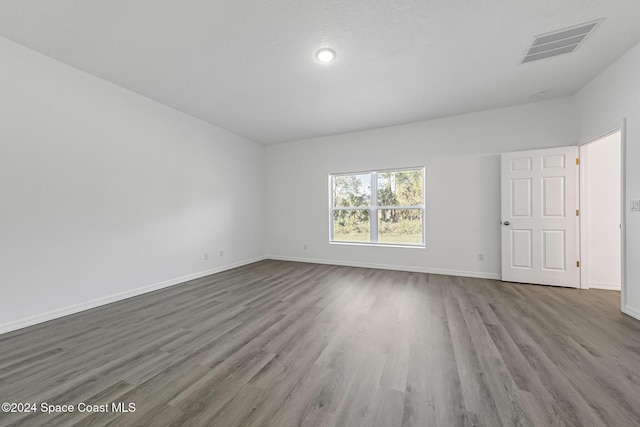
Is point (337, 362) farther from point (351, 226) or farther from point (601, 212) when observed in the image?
point (601, 212)

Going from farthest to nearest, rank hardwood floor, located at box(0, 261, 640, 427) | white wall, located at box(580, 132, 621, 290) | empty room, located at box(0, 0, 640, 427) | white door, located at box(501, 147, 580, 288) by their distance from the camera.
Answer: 1. white door, located at box(501, 147, 580, 288)
2. white wall, located at box(580, 132, 621, 290)
3. empty room, located at box(0, 0, 640, 427)
4. hardwood floor, located at box(0, 261, 640, 427)

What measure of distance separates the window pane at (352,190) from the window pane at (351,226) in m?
0.20

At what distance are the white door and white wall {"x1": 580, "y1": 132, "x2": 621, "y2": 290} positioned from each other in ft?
0.40

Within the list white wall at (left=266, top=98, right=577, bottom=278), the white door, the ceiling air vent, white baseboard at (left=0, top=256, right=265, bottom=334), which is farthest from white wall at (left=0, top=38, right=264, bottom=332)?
the white door

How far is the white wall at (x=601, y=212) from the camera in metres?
3.29

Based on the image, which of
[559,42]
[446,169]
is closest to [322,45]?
[559,42]

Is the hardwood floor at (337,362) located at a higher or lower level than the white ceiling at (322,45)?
lower

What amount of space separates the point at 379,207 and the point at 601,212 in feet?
10.3

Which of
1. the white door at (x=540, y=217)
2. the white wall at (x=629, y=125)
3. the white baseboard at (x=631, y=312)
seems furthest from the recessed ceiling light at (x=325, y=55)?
the white baseboard at (x=631, y=312)

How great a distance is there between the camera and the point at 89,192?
2.84 m

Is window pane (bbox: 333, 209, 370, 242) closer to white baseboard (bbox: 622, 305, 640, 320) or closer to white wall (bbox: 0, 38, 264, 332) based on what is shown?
white wall (bbox: 0, 38, 264, 332)

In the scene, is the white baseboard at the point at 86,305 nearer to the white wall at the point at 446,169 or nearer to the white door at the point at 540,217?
the white wall at the point at 446,169

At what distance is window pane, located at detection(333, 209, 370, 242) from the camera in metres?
5.02

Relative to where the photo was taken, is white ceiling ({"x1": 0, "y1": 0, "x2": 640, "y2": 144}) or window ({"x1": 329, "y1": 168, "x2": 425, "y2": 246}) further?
window ({"x1": 329, "y1": 168, "x2": 425, "y2": 246})
